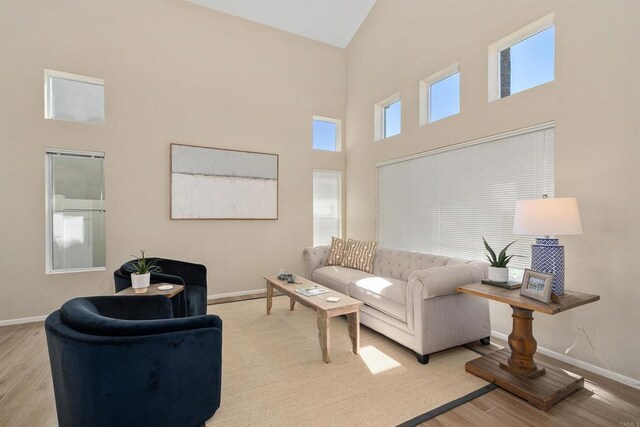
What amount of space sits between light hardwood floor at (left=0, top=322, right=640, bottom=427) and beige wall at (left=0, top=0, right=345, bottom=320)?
1.94 m

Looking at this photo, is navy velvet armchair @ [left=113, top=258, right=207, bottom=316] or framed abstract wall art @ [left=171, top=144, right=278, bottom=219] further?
framed abstract wall art @ [left=171, top=144, right=278, bottom=219]

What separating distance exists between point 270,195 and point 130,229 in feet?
6.96

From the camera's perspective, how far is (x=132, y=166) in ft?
14.3

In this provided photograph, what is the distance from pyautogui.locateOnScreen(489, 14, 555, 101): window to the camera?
2980mm

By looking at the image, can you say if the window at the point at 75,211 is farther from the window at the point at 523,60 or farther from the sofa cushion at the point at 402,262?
the window at the point at 523,60

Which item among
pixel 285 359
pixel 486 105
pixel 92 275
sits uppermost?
pixel 486 105

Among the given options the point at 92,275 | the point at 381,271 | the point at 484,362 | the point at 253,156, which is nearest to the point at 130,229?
the point at 92,275

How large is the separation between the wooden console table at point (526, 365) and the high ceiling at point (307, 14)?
15.9 ft

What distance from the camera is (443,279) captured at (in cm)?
280

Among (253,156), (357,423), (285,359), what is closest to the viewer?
(357,423)

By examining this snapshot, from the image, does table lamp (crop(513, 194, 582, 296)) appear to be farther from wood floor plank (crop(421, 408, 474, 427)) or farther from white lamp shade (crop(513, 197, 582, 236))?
wood floor plank (crop(421, 408, 474, 427))

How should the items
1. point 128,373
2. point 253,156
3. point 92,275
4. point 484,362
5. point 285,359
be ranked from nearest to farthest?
point 128,373 → point 484,362 → point 285,359 → point 92,275 → point 253,156

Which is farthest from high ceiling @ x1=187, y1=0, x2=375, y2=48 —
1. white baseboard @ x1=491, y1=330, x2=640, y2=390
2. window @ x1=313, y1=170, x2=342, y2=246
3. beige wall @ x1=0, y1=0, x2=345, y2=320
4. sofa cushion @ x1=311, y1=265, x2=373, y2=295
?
white baseboard @ x1=491, y1=330, x2=640, y2=390

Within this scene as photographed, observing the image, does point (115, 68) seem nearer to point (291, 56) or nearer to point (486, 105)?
point (291, 56)
